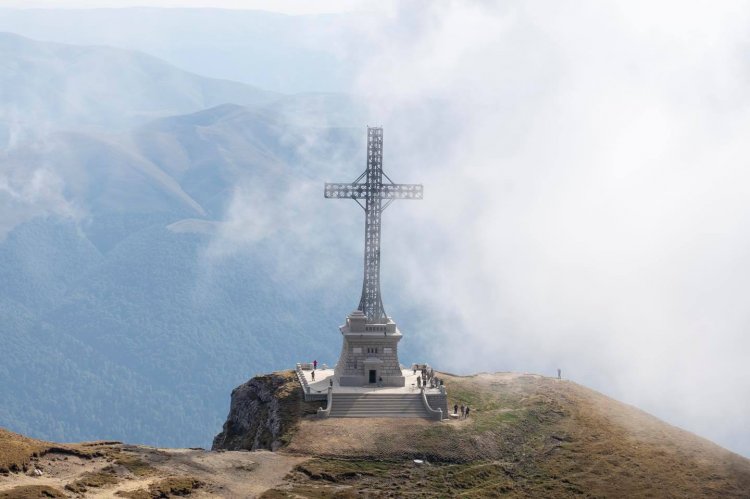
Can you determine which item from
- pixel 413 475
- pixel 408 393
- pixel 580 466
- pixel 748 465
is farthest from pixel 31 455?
pixel 748 465

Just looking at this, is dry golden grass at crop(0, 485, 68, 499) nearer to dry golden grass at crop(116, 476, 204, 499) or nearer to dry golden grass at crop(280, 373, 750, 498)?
dry golden grass at crop(116, 476, 204, 499)

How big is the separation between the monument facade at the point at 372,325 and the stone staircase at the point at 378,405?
3230 millimetres

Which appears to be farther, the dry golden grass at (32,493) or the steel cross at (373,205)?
the steel cross at (373,205)

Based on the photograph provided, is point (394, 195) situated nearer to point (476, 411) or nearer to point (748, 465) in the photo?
point (476, 411)

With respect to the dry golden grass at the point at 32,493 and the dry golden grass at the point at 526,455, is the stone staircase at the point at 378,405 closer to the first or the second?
the dry golden grass at the point at 526,455

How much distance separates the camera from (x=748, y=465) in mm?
64500

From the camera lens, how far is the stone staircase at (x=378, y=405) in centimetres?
6875

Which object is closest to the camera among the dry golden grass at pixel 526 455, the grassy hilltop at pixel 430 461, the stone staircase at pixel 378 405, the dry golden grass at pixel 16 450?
the dry golden grass at pixel 16 450

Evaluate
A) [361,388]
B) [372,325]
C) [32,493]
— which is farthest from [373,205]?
[32,493]

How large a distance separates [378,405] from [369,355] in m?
6.11

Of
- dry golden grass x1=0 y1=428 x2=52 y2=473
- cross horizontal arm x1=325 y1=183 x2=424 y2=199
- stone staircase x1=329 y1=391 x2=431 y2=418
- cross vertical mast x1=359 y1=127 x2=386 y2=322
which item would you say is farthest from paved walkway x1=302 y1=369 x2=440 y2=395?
dry golden grass x1=0 y1=428 x2=52 y2=473

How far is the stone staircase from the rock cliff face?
78.7 inches

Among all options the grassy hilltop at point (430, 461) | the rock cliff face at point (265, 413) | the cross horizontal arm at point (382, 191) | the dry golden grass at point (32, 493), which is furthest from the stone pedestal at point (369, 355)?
the dry golden grass at point (32, 493)

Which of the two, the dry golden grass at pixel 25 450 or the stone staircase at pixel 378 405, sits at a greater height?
the stone staircase at pixel 378 405
